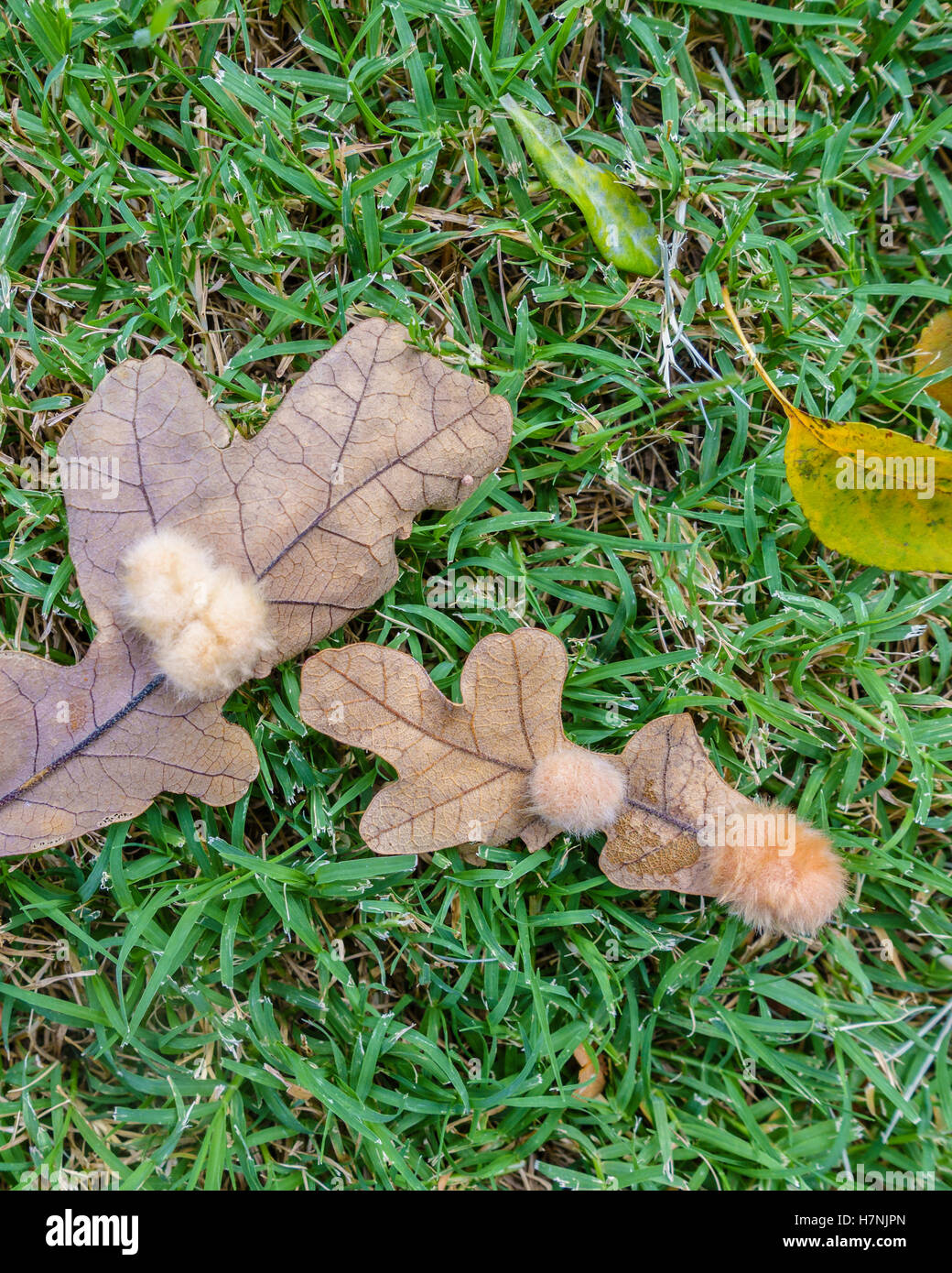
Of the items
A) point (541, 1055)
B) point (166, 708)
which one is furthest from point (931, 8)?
point (541, 1055)

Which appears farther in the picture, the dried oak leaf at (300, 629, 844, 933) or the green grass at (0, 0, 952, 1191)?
the green grass at (0, 0, 952, 1191)

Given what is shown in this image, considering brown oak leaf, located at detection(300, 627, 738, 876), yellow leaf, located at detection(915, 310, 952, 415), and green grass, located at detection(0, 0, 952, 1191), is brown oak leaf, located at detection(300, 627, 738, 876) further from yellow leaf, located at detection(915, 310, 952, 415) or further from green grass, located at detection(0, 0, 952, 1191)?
yellow leaf, located at detection(915, 310, 952, 415)

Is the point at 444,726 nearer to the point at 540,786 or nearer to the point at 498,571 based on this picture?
the point at 540,786

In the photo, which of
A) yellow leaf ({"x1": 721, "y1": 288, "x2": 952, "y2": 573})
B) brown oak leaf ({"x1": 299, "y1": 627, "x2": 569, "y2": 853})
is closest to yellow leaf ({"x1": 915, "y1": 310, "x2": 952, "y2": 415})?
yellow leaf ({"x1": 721, "y1": 288, "x2": 952, "y2": 573})

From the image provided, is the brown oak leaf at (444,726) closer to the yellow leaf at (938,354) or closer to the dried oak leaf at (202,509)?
the dried oak leaf at (202,509)

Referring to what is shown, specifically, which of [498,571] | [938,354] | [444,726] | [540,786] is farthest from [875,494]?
[444,726]
